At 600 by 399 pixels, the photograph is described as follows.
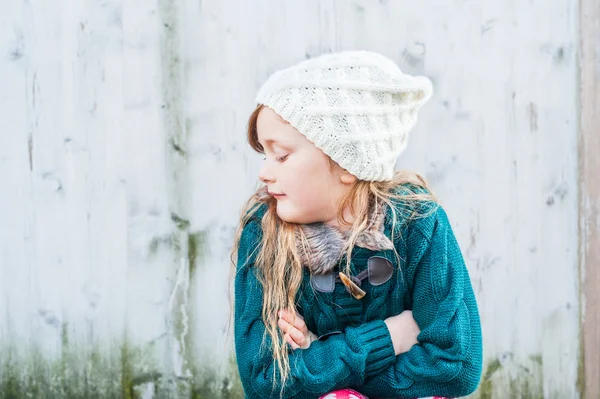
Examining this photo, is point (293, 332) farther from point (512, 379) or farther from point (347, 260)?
point (512, 379)

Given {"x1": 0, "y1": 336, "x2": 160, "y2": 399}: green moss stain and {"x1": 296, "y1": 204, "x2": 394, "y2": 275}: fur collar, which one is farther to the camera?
{"x1": 0, "y1": 336, "x2": 160, "y2": 399}: green moss stain

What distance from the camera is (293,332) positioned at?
2.13 m

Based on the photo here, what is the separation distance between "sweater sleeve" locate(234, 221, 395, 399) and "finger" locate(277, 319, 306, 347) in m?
0.03

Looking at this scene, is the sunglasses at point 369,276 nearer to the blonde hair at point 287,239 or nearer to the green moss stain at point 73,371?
the blonde hair at point 287,239

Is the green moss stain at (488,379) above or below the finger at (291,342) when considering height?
below

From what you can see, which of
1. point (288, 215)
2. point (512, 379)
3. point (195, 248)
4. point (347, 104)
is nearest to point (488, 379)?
point (512, 379)

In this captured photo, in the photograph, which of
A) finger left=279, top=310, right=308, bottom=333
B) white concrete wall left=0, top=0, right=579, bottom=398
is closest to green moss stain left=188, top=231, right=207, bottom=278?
white concrete wall left=0, top=0, right=579, bottom=398

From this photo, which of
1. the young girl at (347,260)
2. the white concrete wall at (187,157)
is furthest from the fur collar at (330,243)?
the white concrete wall at (187,157)

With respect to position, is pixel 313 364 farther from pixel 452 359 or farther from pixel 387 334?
pixel 452 359

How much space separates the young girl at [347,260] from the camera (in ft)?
6.73

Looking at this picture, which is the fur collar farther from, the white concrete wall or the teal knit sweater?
the white concrete wall

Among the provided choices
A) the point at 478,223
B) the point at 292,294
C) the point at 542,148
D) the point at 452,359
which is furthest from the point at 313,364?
the point at 542,148

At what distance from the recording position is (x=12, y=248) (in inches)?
128

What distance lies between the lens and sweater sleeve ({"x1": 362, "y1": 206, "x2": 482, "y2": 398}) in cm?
206
